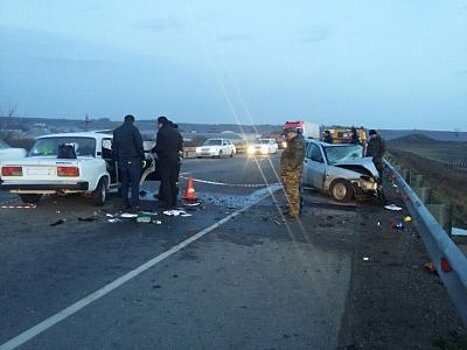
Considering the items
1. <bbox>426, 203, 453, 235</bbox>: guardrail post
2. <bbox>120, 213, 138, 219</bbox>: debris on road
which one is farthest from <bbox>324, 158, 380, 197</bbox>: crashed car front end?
<bbox>426, 203, 453, 235</bbox>: guardrail post

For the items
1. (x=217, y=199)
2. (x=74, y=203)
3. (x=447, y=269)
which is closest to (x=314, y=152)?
(x=217, y=199)

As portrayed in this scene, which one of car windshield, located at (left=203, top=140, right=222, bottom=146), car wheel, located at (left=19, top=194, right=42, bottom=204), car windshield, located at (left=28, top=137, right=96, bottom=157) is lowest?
car wheel, located at (left=19, top=194, right=42, bottom=204)

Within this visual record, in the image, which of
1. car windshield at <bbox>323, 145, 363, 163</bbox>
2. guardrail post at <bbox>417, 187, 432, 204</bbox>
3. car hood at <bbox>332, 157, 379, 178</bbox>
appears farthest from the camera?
car windshield at <bbox>323, 145, 363, 163</bbox>

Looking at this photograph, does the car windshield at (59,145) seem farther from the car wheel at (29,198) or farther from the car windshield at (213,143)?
the car windshield at (213,143)

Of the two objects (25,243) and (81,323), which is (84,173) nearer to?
(25,243)

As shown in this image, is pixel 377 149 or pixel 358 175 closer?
pixel 358 175

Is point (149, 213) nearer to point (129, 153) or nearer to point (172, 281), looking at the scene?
point (129, 153)

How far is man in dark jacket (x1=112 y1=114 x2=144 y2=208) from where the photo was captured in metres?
12.2

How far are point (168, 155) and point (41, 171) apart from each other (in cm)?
267

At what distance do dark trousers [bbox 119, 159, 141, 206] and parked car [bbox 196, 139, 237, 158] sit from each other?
97.0ft

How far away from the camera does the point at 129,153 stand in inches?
480

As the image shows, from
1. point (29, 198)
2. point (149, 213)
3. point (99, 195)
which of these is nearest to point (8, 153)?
point (29, 198)

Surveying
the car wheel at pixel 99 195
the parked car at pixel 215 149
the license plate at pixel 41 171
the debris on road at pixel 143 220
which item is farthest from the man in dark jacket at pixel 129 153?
the parked car at pixel 215 149

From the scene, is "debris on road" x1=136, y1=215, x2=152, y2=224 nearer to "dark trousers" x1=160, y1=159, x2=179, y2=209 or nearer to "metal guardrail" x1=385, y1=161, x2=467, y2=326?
"dark trousers" x1=160, y1=159, x2=179, y2=209
